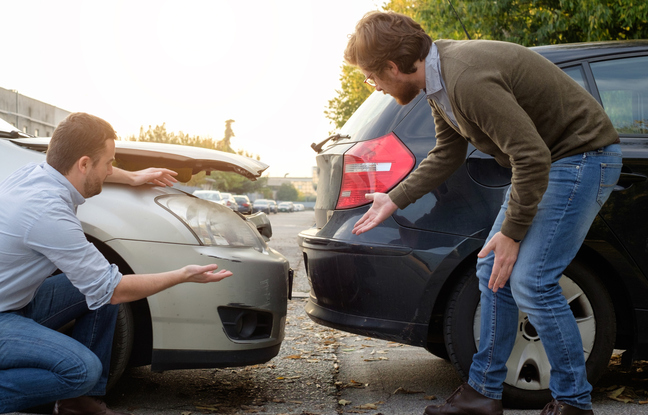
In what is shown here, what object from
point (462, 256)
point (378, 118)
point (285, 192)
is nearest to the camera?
point (462, 256)

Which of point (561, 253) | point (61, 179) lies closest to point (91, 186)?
point (61, 179)

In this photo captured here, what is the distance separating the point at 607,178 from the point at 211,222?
1660 mm

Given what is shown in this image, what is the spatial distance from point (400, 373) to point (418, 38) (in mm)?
2087

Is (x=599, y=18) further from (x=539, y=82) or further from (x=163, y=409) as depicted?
(x=163, y=409)

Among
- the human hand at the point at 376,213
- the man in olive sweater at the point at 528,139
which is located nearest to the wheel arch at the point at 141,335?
the human hand at the point at 376,213

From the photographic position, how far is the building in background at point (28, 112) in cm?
3566

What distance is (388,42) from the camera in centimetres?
221

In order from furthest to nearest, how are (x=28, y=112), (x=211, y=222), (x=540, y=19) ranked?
1. (x=28, y=112)
2. (x=540, y=19)
3. (x=211, y=222)

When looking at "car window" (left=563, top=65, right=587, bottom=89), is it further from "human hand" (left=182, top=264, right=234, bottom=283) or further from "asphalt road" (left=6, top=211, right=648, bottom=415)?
"human hand" (left=182, top=264, right=234, bottom=283)

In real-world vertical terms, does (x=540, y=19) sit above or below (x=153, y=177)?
above

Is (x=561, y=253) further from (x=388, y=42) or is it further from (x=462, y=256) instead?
(x=388, y=42)

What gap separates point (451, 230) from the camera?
9.31ft

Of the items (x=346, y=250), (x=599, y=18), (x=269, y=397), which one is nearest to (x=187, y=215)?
(x=346, y=250)

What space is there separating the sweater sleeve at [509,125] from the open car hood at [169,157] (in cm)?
Answer: 131
